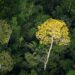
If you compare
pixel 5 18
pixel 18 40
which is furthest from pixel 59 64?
pixel 5 18

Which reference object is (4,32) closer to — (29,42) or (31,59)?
(31,59)

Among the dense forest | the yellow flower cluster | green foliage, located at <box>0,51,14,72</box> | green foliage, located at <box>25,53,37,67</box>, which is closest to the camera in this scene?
green foliage, located at <box>0,51,14,72</box>

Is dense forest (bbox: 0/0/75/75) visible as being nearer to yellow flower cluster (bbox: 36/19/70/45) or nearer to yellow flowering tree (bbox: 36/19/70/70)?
yellow flowering tree (bbox: 36/19/70/70)

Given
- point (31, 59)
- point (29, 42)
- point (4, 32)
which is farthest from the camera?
point (29, 42)

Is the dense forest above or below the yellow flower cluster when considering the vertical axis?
below

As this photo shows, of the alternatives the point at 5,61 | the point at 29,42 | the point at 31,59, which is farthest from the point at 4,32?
the point at 29,42

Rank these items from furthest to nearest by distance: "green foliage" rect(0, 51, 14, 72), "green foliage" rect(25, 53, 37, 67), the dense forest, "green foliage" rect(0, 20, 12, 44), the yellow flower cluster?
"green foliage" rect(25, 53, 37, 67)
the dense forest
"green foliage" rect(0, 20, 12, 44)
the yellow flower cluster
"green foliage" rect(0, 51, 14, 72)

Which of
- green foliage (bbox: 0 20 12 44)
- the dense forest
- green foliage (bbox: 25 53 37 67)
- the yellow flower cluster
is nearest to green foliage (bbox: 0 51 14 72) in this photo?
the dense forest

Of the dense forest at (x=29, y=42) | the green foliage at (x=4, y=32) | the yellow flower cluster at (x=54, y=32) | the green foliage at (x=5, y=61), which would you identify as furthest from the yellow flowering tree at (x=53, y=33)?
the green foliage at (x=5, y=61)
